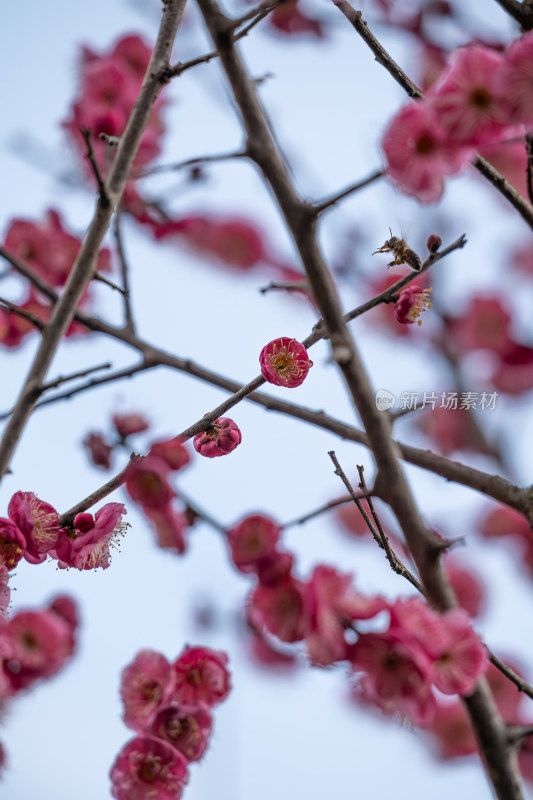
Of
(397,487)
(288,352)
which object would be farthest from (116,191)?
(397,487)

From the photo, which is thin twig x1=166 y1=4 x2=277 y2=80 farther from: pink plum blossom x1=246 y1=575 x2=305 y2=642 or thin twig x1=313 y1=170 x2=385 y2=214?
pink plum blossom x1=246 y1=575 x2=305 y2=642

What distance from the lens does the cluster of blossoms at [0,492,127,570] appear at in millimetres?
1259

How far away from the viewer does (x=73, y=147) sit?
2.79m

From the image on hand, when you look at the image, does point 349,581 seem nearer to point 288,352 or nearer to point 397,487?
point 397,487

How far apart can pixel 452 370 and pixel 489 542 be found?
1.18 m

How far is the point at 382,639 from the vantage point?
995mm

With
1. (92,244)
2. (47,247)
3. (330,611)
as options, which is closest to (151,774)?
(330,611)

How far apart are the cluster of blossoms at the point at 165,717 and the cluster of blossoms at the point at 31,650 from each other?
1.76ft

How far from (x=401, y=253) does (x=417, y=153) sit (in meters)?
0.25

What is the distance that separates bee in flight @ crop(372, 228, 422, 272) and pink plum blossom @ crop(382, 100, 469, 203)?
20cm

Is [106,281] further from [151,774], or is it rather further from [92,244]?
[151,774]

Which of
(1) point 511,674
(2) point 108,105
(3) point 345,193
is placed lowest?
(1) point 511,674

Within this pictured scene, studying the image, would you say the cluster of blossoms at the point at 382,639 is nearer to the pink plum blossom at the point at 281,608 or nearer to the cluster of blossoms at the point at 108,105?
the pink plum blossom at the point at 281,608

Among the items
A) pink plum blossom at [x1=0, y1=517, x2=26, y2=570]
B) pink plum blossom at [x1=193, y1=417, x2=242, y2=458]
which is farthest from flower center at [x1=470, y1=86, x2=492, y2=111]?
pink plum blossom at [x1=0, y1=517, x2=26, y2=570]
